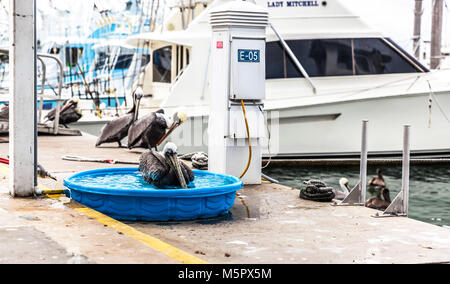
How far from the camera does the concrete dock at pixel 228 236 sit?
187 inches

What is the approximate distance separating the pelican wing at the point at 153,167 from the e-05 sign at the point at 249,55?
1.79m

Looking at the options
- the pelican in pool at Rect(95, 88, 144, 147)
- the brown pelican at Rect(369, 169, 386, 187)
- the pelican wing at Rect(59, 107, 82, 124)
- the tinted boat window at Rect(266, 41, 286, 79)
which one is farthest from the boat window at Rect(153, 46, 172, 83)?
the brown pelican at Rect(369, 169, 386, 187)

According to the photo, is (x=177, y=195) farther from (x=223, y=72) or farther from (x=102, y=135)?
(x=102, y=135)

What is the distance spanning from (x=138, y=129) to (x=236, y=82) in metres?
2.86

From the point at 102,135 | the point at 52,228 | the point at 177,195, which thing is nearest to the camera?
the point at 52,228

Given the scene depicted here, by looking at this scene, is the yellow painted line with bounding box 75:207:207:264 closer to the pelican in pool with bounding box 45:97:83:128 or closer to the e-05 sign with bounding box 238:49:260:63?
the e-05 sign with bounding box 238:49:260:63

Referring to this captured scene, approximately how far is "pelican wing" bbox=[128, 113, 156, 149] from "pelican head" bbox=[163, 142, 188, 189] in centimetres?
360

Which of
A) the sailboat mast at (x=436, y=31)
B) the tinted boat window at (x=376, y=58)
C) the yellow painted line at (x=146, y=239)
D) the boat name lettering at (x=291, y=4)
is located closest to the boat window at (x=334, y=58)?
the tinted boat window at (x=376, y=58)

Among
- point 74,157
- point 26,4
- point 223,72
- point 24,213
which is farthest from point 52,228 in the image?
point 74,157

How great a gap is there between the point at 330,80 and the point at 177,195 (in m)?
10.2

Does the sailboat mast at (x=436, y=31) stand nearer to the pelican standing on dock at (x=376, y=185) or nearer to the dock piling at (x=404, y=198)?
the pelican standing on dock at (x=376, y=185)

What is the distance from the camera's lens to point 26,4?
641 centimetres

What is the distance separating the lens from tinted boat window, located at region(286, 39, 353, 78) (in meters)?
15.9

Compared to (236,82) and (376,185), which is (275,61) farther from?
(236,82)
